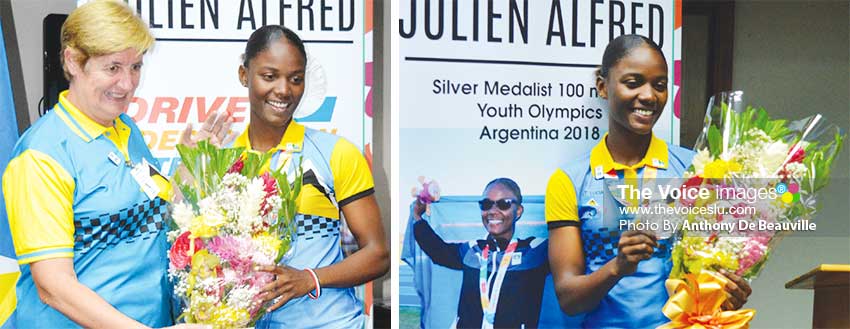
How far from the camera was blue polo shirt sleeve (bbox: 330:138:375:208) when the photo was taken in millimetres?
3455

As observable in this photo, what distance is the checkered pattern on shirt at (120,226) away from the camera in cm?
315

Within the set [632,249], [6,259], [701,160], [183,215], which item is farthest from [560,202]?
[6,259]

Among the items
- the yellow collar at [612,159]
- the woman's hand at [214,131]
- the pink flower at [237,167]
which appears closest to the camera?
the pink flower at [237,167]

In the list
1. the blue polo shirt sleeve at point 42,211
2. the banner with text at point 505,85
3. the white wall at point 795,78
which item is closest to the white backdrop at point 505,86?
the banner with text at point 505,85

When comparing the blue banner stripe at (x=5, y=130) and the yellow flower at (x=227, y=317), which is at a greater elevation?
the blue banner stripe at (x=5, y=130)

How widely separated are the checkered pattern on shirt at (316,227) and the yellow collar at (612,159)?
1107 millimetres

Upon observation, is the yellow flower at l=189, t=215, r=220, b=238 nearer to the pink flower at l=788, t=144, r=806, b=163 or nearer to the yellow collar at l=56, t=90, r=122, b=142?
the yellow collar at l=56, t=90, r=122, b=142

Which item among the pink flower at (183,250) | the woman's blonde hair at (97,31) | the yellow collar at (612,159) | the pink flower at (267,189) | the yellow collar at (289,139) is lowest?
the pink flower at (183,250)

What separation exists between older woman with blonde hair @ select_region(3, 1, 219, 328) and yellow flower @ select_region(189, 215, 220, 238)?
0.40 m

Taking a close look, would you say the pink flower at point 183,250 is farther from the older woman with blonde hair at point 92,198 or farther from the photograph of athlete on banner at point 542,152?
the photograph of athlete on banner at point 542,152

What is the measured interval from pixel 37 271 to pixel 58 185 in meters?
0.32

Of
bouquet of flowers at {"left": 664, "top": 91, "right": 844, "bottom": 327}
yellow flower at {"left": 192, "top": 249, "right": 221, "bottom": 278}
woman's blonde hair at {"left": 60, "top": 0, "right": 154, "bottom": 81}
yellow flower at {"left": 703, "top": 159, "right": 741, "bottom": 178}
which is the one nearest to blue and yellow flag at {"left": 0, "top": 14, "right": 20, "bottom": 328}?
woman's blonde hair at {"left": 60, "top": 0, "right": 154, "bottom": 81}

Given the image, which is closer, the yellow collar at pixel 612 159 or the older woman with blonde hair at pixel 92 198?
the older woman with blonde hair at pixel 92 198

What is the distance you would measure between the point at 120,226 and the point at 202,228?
48 centimetres
